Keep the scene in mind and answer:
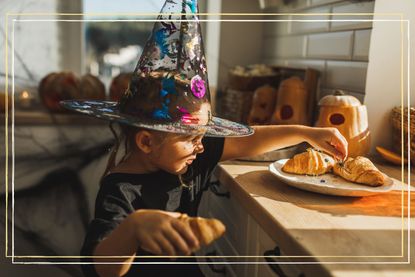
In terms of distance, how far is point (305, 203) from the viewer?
0.44 m

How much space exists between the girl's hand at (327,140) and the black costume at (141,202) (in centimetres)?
10

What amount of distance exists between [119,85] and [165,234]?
0.61 ft

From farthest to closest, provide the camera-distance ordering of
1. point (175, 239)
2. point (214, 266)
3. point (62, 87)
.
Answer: point (62, 87) < point (214, 266) < point (175, 239)

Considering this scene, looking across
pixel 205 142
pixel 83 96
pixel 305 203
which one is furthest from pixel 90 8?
pixel 305 203

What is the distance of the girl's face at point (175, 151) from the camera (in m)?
0.37

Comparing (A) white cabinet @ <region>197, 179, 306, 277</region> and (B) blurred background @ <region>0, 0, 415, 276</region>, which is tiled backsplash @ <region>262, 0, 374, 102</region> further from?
(A) white cabinet @ <region>197, 179, 306, 277</region>

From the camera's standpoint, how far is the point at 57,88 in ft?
1.70

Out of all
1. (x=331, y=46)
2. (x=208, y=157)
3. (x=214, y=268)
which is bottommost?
(x=214, y=268)

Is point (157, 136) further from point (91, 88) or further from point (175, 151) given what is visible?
point (91, 88)

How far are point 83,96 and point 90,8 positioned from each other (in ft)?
0.31

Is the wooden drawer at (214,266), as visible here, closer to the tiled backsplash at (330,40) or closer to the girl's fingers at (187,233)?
the girl's fingers at (187,233)

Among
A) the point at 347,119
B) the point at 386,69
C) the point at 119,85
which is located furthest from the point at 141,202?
the point at 386,69

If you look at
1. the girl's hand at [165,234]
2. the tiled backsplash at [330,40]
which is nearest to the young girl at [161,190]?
the girl's hand at [165,234]

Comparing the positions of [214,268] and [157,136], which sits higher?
[157,136]
